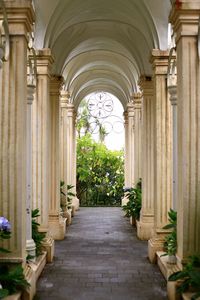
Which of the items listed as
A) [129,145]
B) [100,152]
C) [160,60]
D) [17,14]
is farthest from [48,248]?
[100,152]

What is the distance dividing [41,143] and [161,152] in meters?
2.43

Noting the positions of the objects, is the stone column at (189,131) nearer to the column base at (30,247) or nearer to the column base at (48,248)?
the column base at (30,247)

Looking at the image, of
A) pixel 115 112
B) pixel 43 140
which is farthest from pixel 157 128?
pixel 115 112

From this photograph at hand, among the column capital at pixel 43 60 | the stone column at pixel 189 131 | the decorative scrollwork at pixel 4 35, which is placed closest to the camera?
the decorative scrollwork at pixel 4 35

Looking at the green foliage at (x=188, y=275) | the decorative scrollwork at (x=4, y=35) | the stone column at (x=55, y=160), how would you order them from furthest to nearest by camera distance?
the stone column at (x=55, y=160) < the decorative scrollwork at (x=4, y=35) < the green foliage at (x=188, y=275)

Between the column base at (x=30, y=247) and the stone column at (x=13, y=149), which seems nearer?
the stone column at (x=13, y=149)

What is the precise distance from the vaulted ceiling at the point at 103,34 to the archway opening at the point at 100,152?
4.03 metres

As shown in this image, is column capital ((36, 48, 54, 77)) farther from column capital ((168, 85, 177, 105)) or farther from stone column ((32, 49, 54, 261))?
column capital ((168, 85, 177, 105))

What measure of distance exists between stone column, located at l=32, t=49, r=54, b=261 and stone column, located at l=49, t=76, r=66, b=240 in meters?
2.00

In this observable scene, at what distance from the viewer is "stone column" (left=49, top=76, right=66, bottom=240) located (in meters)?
10.9

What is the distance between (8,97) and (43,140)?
294 centimetres

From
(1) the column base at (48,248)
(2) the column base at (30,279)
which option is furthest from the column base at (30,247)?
(1) the column base at (48,248)

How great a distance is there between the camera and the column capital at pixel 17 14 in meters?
6.10

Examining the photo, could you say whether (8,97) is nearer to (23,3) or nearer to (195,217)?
(23,3)
